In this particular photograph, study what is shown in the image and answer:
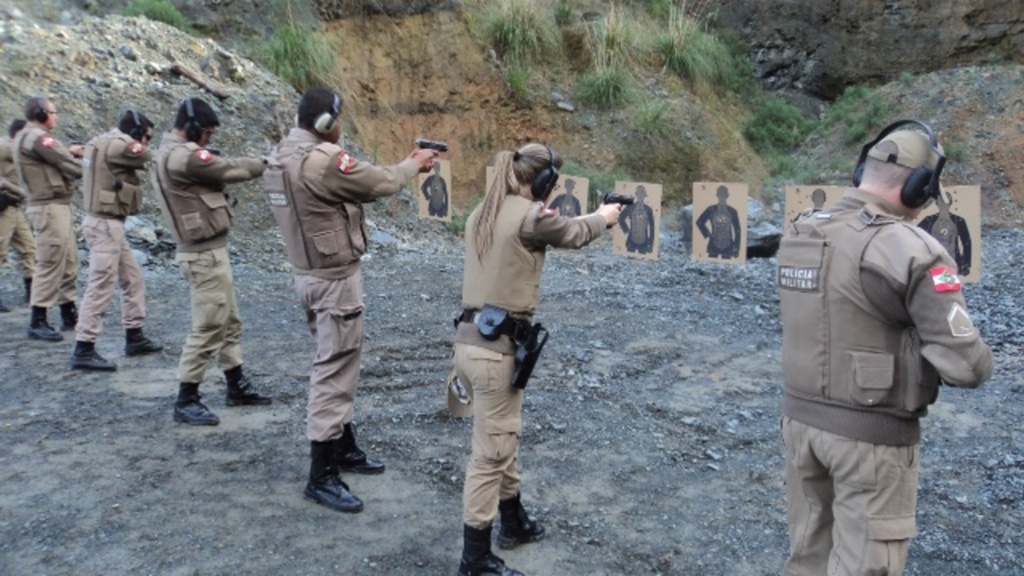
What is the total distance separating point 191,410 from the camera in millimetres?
5277

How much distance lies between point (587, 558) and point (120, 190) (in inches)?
184

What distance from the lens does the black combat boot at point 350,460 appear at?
4.66 metres

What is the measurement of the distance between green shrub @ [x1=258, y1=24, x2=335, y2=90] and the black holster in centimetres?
1064

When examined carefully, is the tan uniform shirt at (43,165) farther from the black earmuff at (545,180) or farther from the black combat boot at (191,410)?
the black earmuff at (545,180)

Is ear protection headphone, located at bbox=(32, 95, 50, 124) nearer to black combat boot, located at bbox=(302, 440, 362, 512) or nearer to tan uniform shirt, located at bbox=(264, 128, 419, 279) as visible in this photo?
tan uniform shirt, located at bbox=(264, 128, 419, 279)

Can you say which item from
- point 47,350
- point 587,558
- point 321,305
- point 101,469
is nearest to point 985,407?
point 587,558

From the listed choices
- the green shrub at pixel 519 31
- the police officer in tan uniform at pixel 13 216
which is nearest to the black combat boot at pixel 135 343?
the police officer in tan uniform at pixel 13 216

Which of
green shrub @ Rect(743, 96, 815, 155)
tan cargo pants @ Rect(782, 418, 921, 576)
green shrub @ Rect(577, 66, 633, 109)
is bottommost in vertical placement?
tan cargo pants @ Rect(782, 418, 921, 576)

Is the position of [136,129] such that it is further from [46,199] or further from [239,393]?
[239,393]

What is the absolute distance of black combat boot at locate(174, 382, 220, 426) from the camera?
5258 millimetres

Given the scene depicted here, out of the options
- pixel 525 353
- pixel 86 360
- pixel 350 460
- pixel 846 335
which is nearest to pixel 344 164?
pixel 525 353

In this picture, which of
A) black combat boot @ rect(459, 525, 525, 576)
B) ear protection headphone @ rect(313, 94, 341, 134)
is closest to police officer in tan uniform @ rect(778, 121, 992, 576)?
black combat boot @ rect(459, 525, 525, 576)

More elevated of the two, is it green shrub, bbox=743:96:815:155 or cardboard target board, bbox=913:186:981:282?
green shrub, bbox=743:96:815:155

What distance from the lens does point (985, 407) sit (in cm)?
586
